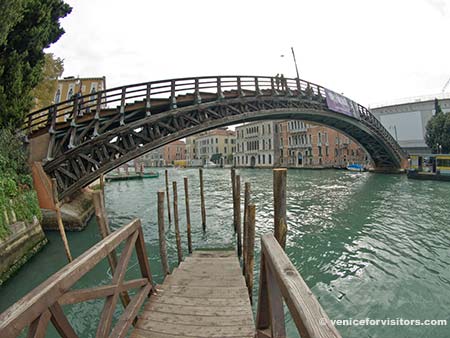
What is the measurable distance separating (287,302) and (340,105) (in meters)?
19.4

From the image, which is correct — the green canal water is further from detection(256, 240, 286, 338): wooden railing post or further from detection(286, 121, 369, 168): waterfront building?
detection(286, 121, 369, 168): waterfront building

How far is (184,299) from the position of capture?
298cm

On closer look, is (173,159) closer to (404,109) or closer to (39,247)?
(404,109)

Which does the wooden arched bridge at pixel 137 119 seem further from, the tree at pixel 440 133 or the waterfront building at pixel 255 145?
the waterfront building at pixel 255 145

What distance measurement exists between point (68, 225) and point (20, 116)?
12.1 feet

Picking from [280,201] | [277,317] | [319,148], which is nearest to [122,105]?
[280,201]

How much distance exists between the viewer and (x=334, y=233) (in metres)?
7.60

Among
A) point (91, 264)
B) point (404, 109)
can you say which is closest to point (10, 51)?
point (91, 264)

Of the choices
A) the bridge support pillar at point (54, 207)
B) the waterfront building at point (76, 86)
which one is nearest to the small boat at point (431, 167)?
the bridge support pillar at point (54, 207)

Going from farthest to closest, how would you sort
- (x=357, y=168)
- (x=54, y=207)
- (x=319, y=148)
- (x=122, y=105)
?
(x=319, y=148) < (x=357, y=168) < (x=122, y=105) < (x=54, y=207)

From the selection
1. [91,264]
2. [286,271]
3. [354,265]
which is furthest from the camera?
[354,265]

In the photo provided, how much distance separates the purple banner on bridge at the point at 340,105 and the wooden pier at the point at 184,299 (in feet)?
51.3

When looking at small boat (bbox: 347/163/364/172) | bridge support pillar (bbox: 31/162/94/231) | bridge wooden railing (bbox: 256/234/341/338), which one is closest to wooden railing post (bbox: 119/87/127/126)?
bridge support pillar (bbox: 31/162/94/231)

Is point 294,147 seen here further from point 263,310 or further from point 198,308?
point 263,310
